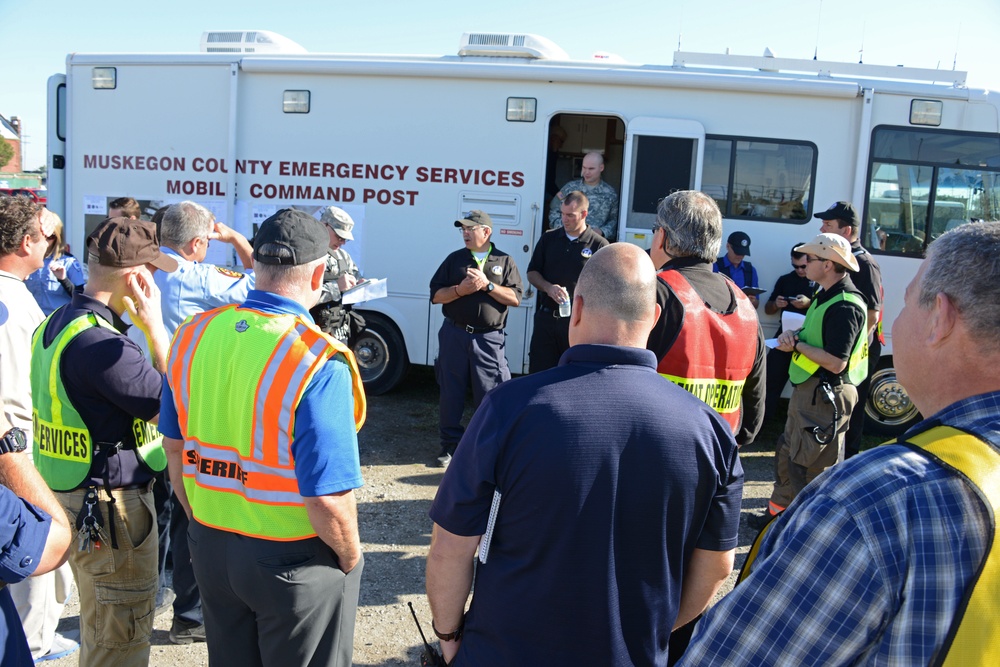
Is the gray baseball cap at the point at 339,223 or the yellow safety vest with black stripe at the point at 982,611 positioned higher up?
the gray baseball cap at the point at 339,223

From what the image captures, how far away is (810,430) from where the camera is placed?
4.53 metres

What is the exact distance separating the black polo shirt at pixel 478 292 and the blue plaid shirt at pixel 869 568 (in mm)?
4714

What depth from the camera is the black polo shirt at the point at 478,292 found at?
5836mm

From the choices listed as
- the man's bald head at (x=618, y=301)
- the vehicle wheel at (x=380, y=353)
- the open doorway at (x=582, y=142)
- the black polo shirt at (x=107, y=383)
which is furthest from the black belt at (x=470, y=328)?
the man's bald head at (x=618, y=301)

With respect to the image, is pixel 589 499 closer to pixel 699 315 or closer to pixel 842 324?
pixel 699 315

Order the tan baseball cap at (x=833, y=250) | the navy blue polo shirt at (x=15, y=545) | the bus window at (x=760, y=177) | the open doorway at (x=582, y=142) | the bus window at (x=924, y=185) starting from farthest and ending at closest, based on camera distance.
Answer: the open doorway at (x=582, y=142), the bus window at (x=760, y=177), the bus window at (x=924, y=185), the tan baseball cap at (x=833, y=250), the navy blue polo shirt at (x=15, y=545)

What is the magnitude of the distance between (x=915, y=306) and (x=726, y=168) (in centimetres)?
567

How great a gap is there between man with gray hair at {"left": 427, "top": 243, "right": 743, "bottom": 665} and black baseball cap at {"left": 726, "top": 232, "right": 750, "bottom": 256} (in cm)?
484

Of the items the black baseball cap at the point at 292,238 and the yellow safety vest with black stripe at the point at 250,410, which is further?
the black baseball cap at the point at 292,238

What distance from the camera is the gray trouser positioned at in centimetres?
214

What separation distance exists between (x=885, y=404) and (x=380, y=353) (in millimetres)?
4764

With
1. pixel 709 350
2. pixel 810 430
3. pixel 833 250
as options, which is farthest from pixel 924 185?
pixel 709 350

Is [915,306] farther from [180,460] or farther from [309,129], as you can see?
[309,129]

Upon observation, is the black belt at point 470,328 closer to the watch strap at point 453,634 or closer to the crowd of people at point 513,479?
the crowd of people at point 513,479
